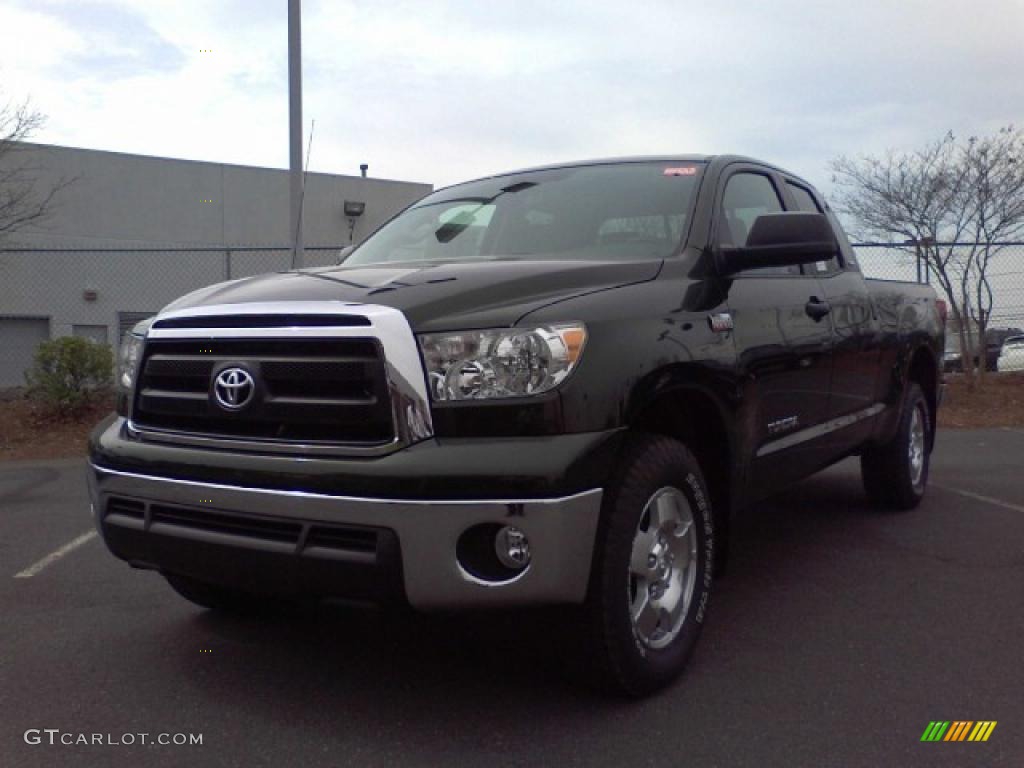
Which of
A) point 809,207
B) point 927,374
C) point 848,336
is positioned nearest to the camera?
point 848,336

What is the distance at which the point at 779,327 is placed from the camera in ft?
13.0

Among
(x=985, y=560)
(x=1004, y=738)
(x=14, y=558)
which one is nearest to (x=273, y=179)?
(x=14, y=558)

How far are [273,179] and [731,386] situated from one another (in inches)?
867

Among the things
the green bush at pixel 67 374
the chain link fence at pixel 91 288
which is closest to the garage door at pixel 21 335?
the chain link fence at pixel 91 288

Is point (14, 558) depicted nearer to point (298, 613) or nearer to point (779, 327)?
point (298, 613)

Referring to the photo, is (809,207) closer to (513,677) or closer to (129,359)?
(513,677)

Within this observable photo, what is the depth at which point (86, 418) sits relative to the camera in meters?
10.7

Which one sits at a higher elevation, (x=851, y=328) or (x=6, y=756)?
(x=851, y=328)

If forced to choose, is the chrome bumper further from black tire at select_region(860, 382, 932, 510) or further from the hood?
black tire at select_region(860, 382, 932, 510)

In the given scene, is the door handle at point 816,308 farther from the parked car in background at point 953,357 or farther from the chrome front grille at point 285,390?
the parked car in background at point 953,357

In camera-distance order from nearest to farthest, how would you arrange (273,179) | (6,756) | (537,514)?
(537,514), (6,756), (273,179)

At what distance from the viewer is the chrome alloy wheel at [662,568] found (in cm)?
302

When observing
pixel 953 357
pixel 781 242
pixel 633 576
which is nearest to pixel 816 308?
pixel 781 242
